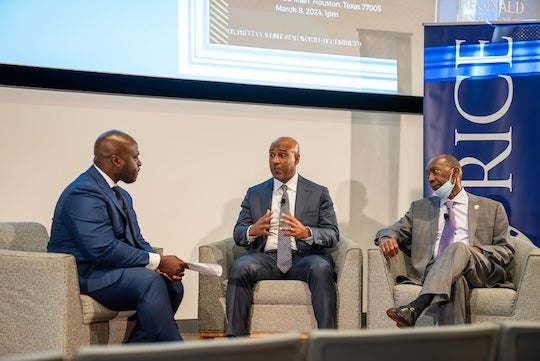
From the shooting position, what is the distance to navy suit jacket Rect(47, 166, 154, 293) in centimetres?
398

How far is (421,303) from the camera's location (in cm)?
432

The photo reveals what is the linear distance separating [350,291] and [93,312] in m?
1.54

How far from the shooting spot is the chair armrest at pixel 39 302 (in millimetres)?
3734

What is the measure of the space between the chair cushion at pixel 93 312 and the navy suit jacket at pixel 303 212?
111 centimetres

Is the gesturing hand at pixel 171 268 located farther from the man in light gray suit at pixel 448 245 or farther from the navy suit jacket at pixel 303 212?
the man in light gray suit at pixel 448 245

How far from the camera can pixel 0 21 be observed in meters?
4.90

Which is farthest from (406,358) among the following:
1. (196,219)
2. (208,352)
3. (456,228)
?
(196,219)

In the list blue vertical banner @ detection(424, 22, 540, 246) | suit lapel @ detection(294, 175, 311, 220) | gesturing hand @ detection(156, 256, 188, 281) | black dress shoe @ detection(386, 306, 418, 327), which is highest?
blue vertical banner @ detection(424, 22, 540, 246)

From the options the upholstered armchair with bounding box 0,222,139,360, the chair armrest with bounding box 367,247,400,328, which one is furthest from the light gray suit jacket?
the upholstered armchair with bounding box 0,222,139,360

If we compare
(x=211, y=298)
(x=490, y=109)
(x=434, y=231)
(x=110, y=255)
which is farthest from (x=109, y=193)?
(x=490, y=109)

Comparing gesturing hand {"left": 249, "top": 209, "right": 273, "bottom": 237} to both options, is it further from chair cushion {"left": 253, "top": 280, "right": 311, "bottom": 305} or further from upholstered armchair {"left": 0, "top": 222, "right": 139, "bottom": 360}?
upholstered armchair {"left": 0, "top": 222, "right": 139, "bottom": 360}

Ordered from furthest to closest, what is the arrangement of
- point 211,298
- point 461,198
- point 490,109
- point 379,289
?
point 490,109, point 461,198, point 211,298, point 379,289

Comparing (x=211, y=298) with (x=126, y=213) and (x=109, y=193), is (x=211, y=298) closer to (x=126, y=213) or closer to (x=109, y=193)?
(x=126, y=213)

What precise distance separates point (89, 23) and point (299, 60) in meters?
1.52
